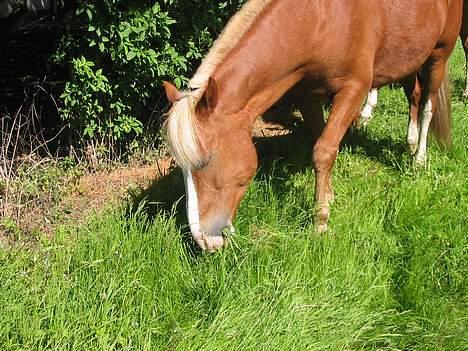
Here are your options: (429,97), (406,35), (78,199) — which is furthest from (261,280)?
(429,97)

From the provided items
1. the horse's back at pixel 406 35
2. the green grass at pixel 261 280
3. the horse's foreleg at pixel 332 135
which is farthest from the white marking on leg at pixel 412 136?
→ the horse's foreleg at pixel 332 135

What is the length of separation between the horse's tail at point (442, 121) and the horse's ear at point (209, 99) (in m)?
2.79

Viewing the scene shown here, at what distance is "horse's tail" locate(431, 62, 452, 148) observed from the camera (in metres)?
5.51

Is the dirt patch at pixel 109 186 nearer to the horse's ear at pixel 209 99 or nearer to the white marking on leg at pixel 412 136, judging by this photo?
the horse's ear at pixel 209 99

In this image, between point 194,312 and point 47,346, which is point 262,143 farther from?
point 47,346

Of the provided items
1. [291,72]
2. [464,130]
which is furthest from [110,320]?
[464,130]

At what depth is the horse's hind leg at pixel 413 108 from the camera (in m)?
5.53

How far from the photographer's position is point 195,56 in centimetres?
527

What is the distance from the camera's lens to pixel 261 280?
10.9 feet

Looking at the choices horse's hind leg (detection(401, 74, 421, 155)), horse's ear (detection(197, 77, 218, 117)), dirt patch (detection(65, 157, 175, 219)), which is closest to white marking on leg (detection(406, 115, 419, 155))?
horse's hind leg (detection(401, 74, 421, 155))

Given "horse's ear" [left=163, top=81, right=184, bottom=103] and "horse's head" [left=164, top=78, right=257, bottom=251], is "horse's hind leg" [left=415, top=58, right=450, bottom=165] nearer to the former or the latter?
"horse's head" [left=164, top=78, right=257, bottom=251]

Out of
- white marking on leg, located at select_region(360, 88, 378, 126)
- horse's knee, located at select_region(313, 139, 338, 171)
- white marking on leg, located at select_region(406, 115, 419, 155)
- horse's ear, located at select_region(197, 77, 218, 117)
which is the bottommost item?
white marking on leg, located at select_region(360, 88, 378, 126)

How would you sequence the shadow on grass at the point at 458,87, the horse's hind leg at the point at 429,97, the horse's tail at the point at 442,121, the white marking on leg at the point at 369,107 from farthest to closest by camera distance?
the shadow on grass at the point at 458,87 < the white marking on leg at the point at 369,107 < the horse's tail at the point at 442,121 < the horse's hind leg at the point at 429,97

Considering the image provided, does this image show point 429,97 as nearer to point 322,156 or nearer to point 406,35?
point 406,35
